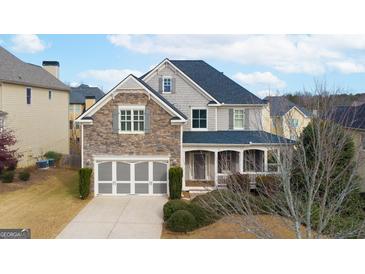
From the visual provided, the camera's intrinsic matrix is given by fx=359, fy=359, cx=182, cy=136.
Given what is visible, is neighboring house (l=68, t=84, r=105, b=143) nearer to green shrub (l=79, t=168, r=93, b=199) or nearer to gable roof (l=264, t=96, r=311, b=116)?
green shrub (l=79, t=168, r=93, b=199)

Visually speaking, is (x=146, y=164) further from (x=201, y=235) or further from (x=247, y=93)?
(x=247, y=93)

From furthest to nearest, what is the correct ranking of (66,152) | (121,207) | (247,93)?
1. (66,152)
2. (247,93)
3. (121,207)

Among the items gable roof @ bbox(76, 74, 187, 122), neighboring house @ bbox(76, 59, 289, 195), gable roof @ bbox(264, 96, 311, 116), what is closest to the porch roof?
neighboring house @ bbox(76, 59, 289, 195)

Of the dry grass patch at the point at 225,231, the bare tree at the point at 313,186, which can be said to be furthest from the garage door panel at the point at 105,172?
the bare tree at the point at 313,186

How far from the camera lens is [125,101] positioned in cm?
1988

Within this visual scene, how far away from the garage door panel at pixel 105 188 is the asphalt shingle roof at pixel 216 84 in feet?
31.5

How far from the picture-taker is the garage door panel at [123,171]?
2019 centimetres

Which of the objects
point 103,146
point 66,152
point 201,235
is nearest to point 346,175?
point 201,235

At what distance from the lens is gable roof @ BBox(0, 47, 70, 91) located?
2581cm

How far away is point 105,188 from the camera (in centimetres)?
2017

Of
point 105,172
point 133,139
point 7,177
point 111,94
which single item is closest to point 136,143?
point 133,139

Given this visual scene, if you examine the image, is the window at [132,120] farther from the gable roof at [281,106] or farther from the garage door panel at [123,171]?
the gable roof at [281,106]

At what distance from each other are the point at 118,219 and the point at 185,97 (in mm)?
11132

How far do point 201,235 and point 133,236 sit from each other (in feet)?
8.63
